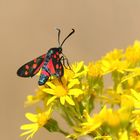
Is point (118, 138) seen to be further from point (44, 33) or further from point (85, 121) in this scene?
point (44, 33)

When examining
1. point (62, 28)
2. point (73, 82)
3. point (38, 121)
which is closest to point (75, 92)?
point (73, 82)

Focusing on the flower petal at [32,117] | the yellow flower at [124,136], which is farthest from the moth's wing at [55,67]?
the yellow flower at [124,136]

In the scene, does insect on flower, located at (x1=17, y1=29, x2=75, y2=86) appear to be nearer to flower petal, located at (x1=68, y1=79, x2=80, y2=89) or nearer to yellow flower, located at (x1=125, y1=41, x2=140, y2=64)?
flower petal, located at (x1=68, y1=79, x2=80, y2=89)

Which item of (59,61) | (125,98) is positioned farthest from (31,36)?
(125,98)

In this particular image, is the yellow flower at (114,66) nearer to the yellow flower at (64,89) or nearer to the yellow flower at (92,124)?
the yellow flower at (64,89)

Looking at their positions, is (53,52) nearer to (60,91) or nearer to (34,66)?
(34,66)

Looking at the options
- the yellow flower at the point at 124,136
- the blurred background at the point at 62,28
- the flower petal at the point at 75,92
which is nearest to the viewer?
the yellow flower at the point at 124,136
